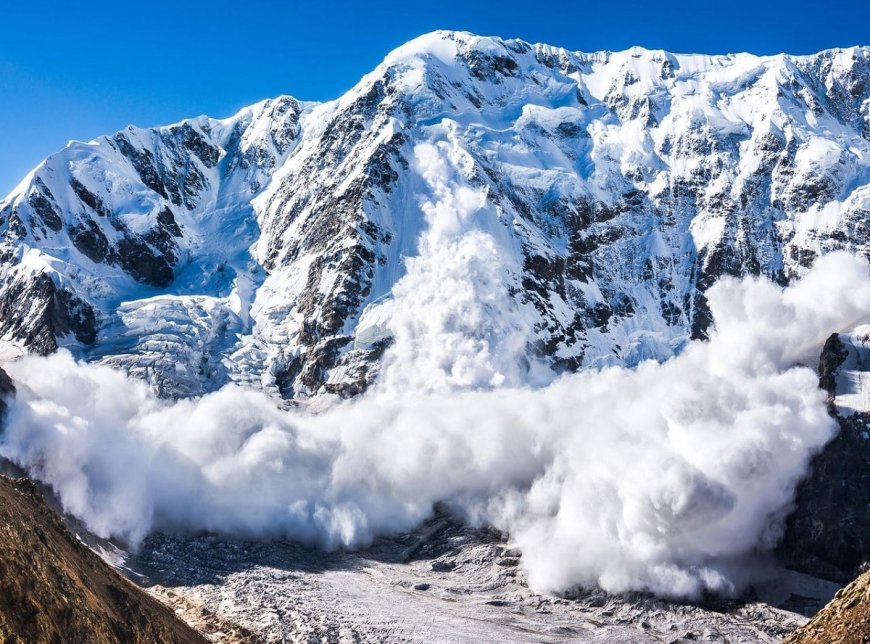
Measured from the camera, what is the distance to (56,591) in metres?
62.4

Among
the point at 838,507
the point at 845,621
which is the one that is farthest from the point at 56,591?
the point at 838,507

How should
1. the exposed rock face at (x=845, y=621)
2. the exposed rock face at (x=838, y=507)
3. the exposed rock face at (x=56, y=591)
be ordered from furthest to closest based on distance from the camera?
the exposed rock face at (x=838, y=507), the exposed rock face at (x=56, y=591), the exposed rock face at (x=845, y=621)

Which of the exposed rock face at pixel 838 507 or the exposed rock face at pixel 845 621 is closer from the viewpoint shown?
the exposed rock face at pixel 845 621

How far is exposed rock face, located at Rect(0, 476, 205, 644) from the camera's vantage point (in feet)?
182

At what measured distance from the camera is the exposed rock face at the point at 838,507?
184250mm

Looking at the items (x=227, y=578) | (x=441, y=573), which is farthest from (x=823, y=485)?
(x=227, y=578)

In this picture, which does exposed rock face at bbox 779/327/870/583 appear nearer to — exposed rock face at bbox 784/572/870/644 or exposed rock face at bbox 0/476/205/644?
exposed rock face at bbox 0/476/205/644

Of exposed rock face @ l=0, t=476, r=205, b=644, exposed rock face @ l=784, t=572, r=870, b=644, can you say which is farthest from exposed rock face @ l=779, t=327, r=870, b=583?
exposed rock face @ l=784, t=572, r=870, b=644

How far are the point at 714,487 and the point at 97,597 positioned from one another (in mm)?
145282

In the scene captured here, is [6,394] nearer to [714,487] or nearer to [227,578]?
[227,578]

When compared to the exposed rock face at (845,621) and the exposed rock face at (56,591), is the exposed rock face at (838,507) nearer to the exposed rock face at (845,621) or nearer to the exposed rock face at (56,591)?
the exposed rock face at (56,591)

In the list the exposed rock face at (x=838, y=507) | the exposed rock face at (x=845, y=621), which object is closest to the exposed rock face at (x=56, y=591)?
the exposed rock face at (x=845, y=621)

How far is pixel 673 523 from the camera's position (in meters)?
191

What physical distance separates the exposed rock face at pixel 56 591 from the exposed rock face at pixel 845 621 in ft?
130
